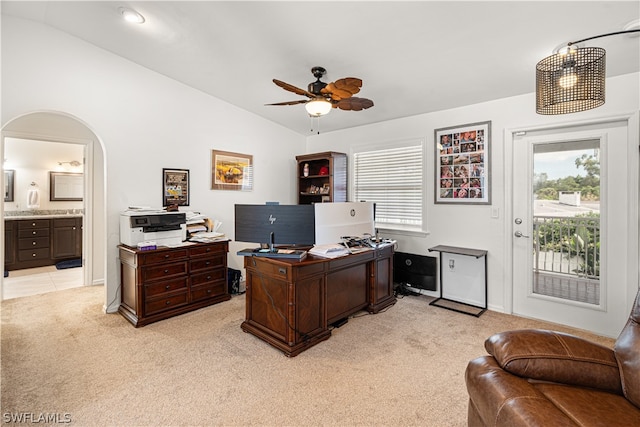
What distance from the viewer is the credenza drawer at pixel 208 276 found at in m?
3.58

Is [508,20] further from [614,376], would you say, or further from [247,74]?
[247,74]

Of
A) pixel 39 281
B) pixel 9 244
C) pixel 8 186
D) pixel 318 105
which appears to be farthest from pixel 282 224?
pixel 8 186

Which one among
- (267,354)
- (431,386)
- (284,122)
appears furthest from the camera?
(284,122)

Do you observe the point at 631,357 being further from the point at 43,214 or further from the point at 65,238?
the point at 43,214

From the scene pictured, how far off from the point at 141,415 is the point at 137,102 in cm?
321

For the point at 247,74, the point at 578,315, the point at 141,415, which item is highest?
the point at 247,74

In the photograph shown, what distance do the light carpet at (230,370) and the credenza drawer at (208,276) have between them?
1.24ft

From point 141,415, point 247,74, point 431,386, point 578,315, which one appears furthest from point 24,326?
point 578,315

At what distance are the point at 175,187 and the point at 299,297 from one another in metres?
2.36

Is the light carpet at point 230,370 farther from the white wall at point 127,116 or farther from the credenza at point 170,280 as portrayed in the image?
the white wall at point 127,116

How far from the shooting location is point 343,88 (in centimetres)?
254

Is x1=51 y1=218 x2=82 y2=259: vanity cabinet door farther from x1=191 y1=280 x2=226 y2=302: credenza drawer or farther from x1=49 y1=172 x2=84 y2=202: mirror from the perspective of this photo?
x1=191 y1=280 x2=226 y2=302: credenza drawer

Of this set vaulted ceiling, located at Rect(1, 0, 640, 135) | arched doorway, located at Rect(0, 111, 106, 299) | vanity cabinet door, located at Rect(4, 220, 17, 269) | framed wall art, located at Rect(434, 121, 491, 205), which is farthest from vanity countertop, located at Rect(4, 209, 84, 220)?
framed wall art, located at Rect(434, 121, 491, 205)

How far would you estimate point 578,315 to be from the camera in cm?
310
